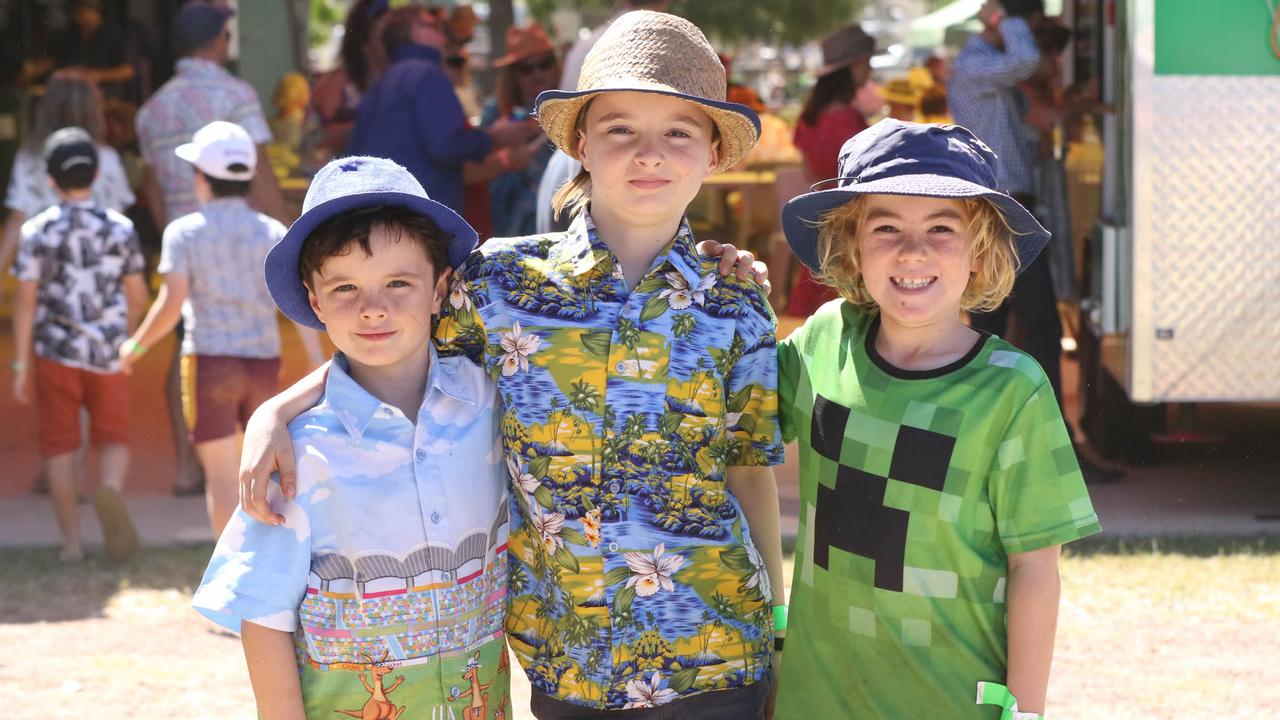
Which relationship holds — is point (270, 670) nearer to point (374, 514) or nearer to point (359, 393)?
point (374, 514)

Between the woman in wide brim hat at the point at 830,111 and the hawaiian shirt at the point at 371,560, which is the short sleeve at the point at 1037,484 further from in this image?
the woman in wide brim hat at the point at 830,111

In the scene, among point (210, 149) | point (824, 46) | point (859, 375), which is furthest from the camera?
point (824, 46)

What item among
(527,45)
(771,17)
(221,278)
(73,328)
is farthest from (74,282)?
(771,17)

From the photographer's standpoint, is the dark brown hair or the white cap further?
the white cap

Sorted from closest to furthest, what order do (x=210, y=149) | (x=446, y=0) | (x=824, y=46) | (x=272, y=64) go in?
(x=210, y=149)
(x=824, y=46)
(x=272, y=64)
(x=446, y=0)

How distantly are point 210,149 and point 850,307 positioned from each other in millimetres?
3297

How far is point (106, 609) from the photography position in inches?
202

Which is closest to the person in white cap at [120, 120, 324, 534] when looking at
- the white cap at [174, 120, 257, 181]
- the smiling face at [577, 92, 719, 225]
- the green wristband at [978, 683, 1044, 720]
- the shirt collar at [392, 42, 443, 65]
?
the white cap at [174, 120, 257, 181]

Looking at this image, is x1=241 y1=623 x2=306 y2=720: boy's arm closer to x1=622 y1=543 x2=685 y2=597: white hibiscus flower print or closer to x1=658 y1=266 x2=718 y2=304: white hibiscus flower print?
x1=622 y1=543 x2=685 y2=597: white hibiscus flower print

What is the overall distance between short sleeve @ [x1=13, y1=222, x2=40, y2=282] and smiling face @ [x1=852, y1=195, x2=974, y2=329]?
424 cm

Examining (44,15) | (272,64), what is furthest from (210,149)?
(44,15)

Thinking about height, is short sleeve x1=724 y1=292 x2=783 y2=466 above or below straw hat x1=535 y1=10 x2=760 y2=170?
below

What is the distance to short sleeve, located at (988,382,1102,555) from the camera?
7.05ft

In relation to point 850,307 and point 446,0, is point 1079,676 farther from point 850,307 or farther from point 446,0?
point 446,0
